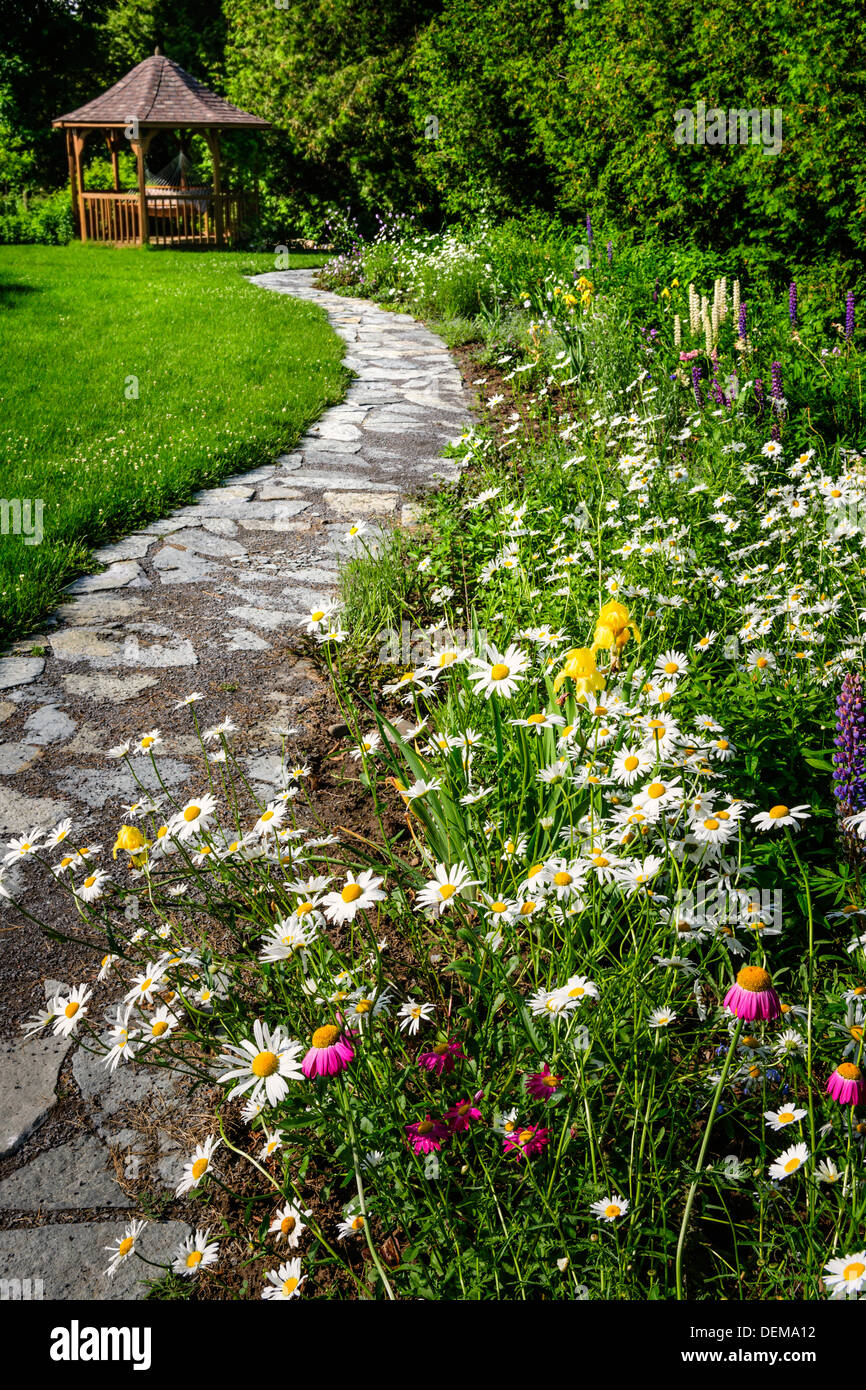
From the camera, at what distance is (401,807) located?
288 cm

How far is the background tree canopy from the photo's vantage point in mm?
6422

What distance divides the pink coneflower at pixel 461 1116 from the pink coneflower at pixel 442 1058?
8 cm

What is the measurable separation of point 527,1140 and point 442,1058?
0.22 metres

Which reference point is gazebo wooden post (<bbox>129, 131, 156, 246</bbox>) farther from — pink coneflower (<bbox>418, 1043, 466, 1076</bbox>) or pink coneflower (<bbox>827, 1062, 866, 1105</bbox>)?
pink coneflower (<bbox>827, 1062, 866, 1105</bbox>)

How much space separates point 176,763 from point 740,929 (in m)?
1.88

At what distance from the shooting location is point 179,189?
63.6 feet

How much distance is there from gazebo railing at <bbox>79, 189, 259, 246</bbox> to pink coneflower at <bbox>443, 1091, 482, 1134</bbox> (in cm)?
1927

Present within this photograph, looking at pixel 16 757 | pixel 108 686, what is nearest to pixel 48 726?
pixel 16 757

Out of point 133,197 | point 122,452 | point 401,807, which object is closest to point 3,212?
point 133,197

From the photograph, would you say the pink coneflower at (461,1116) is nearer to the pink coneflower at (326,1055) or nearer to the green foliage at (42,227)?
the pink coneflower at (326,1055)

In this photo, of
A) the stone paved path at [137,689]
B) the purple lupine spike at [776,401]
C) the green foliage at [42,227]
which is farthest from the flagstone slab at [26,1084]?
the green foliage at [42,227]

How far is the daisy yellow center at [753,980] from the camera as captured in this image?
1.30 m

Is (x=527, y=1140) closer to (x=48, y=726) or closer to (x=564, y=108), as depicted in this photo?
(x=48, y=726)

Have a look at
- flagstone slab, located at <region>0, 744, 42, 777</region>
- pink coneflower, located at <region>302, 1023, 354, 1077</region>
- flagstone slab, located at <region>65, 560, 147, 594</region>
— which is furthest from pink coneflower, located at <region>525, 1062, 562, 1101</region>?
flagstone slab, located at <region>65, 560, 147, 594</region>
